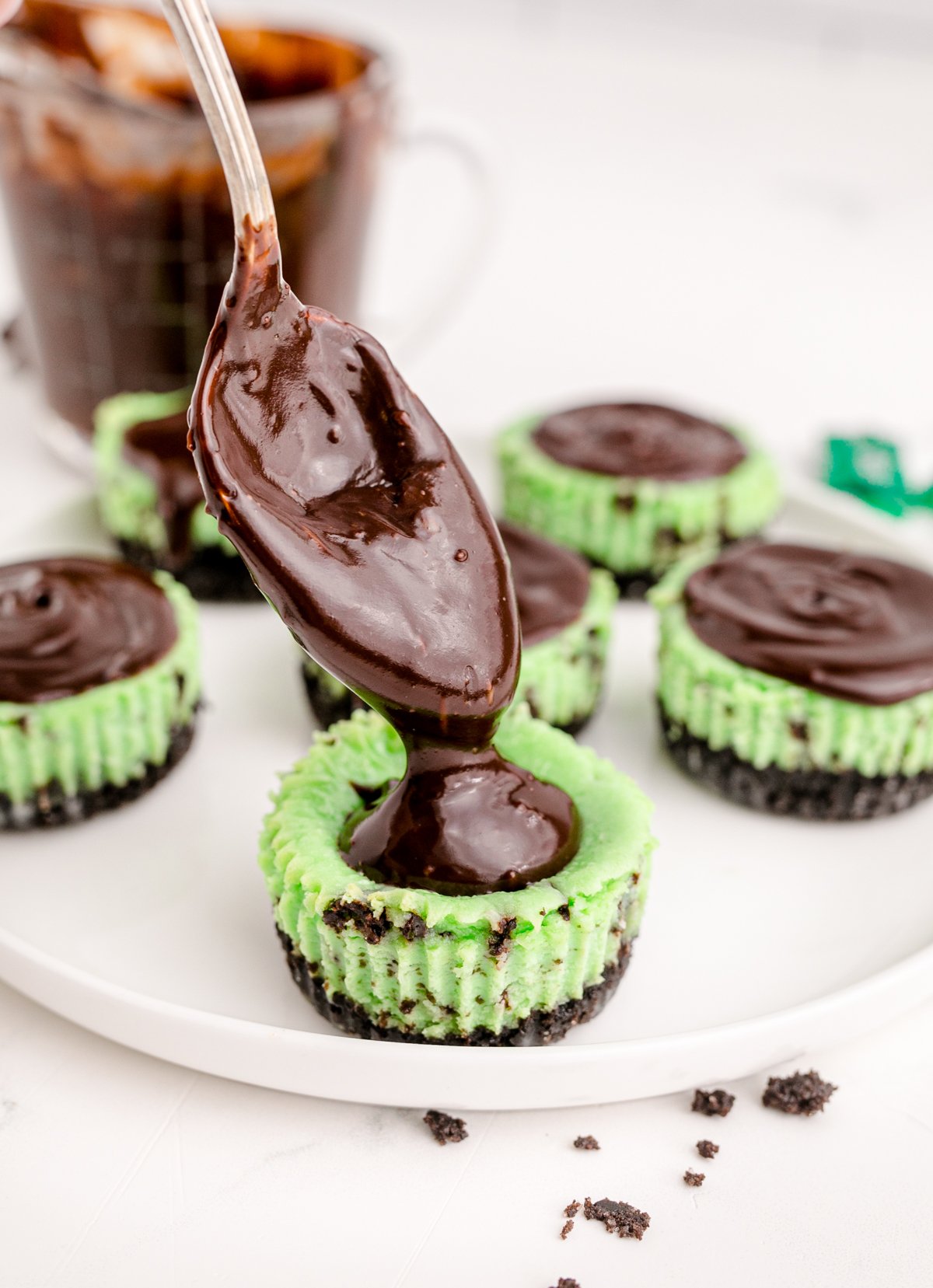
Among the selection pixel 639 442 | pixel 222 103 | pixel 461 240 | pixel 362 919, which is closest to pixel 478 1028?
pixel 362 919

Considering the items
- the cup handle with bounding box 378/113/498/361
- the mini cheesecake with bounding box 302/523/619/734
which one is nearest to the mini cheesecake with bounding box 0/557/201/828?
the mini cheesecake with bounding box 302/523/619/734

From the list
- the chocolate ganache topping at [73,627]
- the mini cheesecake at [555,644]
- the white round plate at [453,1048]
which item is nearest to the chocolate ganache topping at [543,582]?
the mini cheesecake at [555,644]

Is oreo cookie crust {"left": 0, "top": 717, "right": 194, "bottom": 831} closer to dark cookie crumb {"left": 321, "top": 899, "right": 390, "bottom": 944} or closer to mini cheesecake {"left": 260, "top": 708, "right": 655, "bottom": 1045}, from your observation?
mini cheesecake {"left": 260, "top": 708, "right": 655, "bottom": 1045}

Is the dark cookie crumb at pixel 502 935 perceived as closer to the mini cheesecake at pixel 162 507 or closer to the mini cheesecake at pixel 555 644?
the mini cheesecake at pixel 555 644

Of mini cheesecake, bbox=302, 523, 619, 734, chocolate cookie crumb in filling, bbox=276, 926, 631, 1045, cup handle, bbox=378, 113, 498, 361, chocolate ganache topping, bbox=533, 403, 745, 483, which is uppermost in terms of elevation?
cup handle, bbox=378, 113, 498, 361

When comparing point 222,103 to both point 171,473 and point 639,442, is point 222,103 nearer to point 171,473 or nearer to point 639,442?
point 171,473

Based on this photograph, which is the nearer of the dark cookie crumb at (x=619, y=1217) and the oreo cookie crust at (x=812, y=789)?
the dark cookie crumb at (x=619, y=1217)
